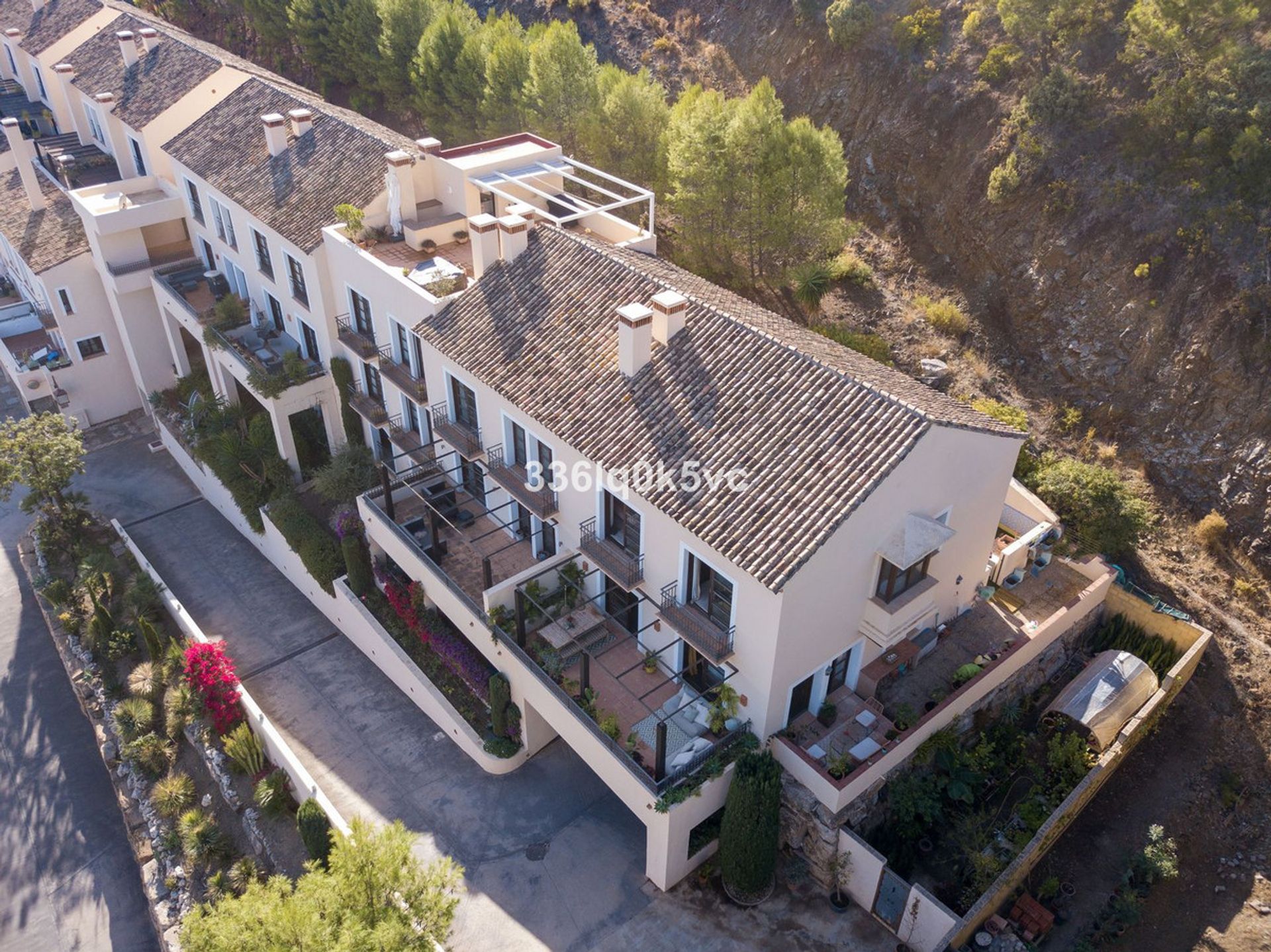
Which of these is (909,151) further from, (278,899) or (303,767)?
(278,899)

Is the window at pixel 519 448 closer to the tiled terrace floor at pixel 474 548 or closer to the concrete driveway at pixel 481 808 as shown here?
the tiled terrace floor at pixel 474 548

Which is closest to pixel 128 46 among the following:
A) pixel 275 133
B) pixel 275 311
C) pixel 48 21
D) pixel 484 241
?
pixel 48 21

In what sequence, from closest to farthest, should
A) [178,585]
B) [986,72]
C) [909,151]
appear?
[178,585], [986,72], [909,151]

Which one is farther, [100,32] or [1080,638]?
[100,32]

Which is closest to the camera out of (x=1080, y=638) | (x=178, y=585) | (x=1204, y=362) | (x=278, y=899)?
(x=278, y=899)

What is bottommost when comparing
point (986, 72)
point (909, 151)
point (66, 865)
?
point (66, 865)

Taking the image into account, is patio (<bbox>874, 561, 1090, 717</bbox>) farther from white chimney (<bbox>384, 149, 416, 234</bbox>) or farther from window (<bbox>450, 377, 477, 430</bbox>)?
white chimney (<bbox>384, 149, 416, 234</bbox>)

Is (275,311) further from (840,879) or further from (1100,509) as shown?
(1100,509)

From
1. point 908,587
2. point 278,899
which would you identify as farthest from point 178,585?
point 908,587
